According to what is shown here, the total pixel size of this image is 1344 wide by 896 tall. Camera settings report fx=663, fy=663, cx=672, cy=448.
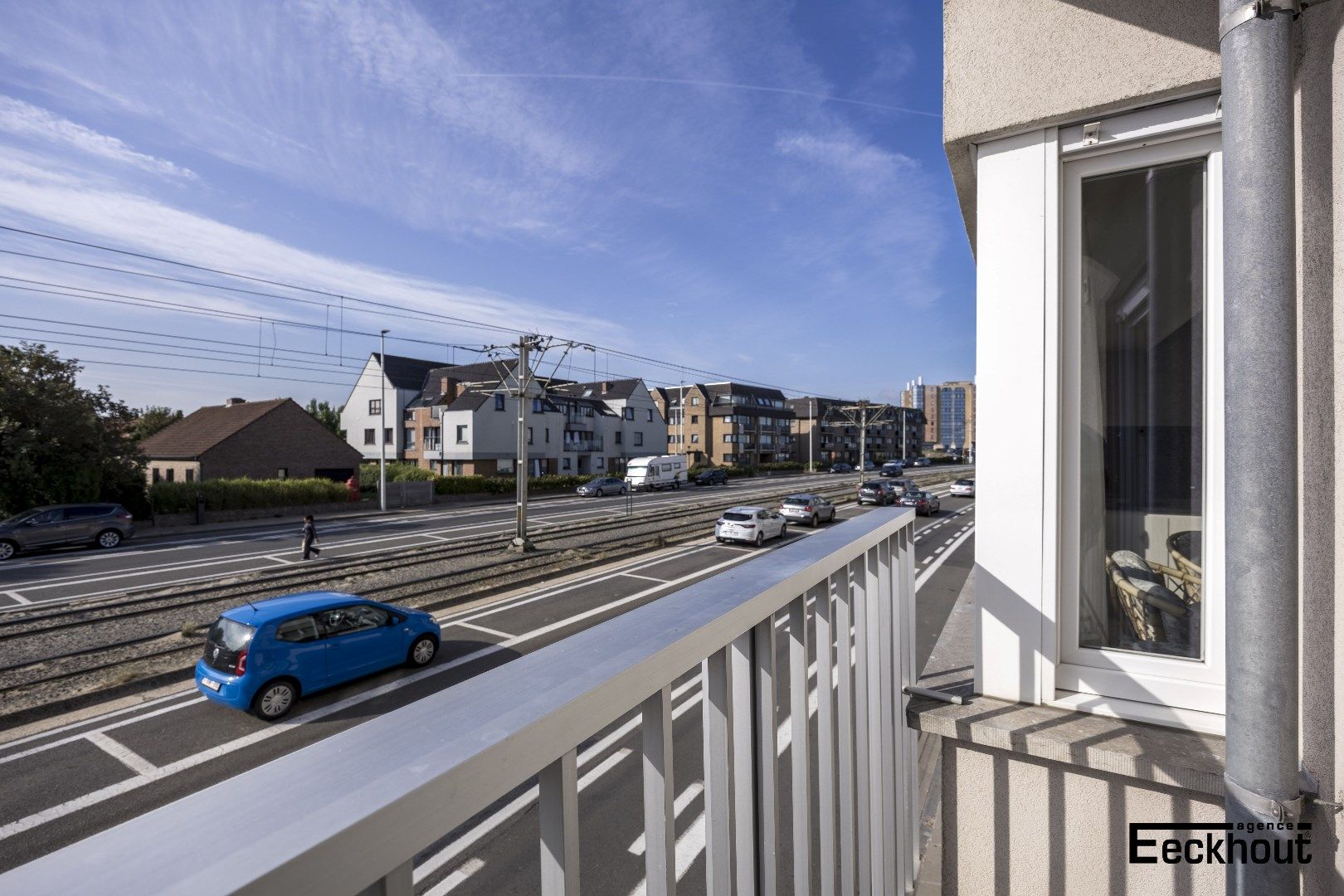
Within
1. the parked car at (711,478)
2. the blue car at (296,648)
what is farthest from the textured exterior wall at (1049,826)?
the parked car at (711,478)

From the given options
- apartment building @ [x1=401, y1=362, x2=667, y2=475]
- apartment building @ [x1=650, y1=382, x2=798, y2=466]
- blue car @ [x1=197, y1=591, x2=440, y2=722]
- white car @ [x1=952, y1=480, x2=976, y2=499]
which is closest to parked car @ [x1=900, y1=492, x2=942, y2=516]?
white car @ [x1=952, y1=480, x2=976, y2=499]

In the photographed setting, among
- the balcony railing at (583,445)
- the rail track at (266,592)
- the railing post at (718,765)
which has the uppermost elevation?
the balcony railing at (583,445)

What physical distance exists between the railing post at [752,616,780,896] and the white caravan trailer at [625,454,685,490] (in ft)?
132

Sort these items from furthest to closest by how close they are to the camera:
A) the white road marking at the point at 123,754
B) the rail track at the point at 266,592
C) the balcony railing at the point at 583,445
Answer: the balcony railing at the point at 583,445
the rail track at the point at 266,592
the white road marking at the point at 123,754

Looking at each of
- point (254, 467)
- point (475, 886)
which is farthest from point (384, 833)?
point (254, 467)

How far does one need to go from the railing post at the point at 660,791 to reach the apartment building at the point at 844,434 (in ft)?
255

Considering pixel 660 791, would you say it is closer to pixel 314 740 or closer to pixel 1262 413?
pixel 1262 413

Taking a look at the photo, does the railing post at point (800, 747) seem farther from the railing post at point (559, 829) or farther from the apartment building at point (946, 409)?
the apartment building at point (946, 409)

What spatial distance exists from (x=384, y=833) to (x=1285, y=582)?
154 centimetres

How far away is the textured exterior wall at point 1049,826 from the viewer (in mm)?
1801

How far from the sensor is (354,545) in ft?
67.2

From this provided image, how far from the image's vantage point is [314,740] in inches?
281

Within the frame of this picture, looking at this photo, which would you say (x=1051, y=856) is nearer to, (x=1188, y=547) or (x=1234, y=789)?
(x=1234, y=789)

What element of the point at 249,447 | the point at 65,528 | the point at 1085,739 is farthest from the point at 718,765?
the point at 249,447
